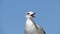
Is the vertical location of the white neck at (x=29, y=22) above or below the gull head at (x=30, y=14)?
below

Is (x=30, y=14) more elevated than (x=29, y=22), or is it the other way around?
(x=30, y=14)

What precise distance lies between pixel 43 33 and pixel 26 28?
38.0 inches

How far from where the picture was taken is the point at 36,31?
2733 cm

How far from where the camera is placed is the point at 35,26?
27.4m

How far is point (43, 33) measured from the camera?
91.6ft

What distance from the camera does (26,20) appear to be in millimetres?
27547

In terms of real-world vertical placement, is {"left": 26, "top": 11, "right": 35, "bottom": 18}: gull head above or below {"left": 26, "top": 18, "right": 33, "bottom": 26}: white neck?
above

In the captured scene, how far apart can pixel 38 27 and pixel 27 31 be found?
46 cm

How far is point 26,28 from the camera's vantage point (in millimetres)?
27203

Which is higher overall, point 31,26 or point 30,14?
point 30,14

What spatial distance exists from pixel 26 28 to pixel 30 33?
0.23 meters

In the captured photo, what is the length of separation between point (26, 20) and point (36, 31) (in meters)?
0.59

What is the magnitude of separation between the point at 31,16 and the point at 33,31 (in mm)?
579

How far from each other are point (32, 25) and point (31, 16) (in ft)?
1.16
